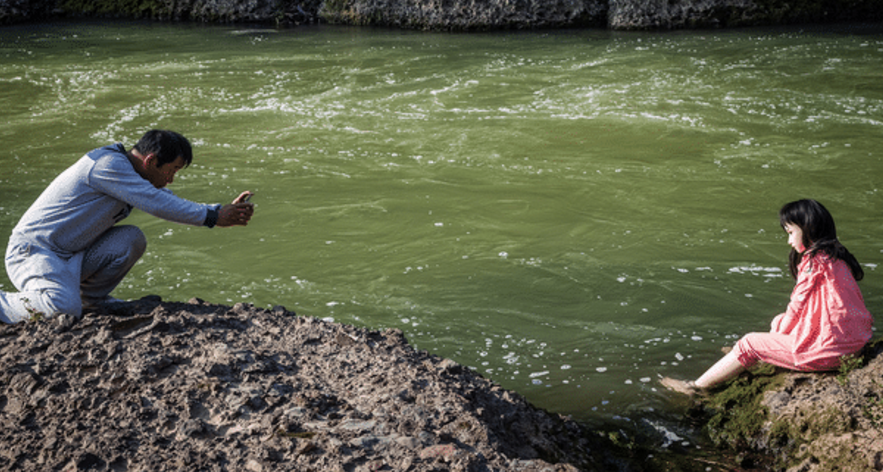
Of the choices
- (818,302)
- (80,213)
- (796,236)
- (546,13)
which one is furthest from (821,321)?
(546,13)

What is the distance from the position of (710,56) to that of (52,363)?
13.6 m

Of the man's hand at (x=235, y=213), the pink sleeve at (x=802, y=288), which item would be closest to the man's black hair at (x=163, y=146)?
the man's hand at (x=235, y=213)

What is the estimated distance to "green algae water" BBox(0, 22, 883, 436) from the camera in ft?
17.0

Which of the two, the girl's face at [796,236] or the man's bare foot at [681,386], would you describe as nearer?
the girl's face at [796,236]

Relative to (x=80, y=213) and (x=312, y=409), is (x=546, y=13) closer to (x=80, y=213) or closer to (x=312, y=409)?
(x=80, y=213)

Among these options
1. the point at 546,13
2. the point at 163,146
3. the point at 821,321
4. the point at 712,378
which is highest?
the point at 546,13

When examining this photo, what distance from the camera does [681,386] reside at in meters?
4.30

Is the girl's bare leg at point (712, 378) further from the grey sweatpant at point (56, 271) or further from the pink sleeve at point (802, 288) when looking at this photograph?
the grey sweatpant at point (56, 271)

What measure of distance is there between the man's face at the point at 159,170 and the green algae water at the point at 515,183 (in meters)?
1.64

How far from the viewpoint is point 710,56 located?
565 inches

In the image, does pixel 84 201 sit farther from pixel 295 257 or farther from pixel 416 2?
pixel 416 2

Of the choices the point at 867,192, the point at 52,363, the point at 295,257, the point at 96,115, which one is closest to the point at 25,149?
the point at 96,115

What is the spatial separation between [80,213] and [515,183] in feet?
15.9

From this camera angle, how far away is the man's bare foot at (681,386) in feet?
13.9
